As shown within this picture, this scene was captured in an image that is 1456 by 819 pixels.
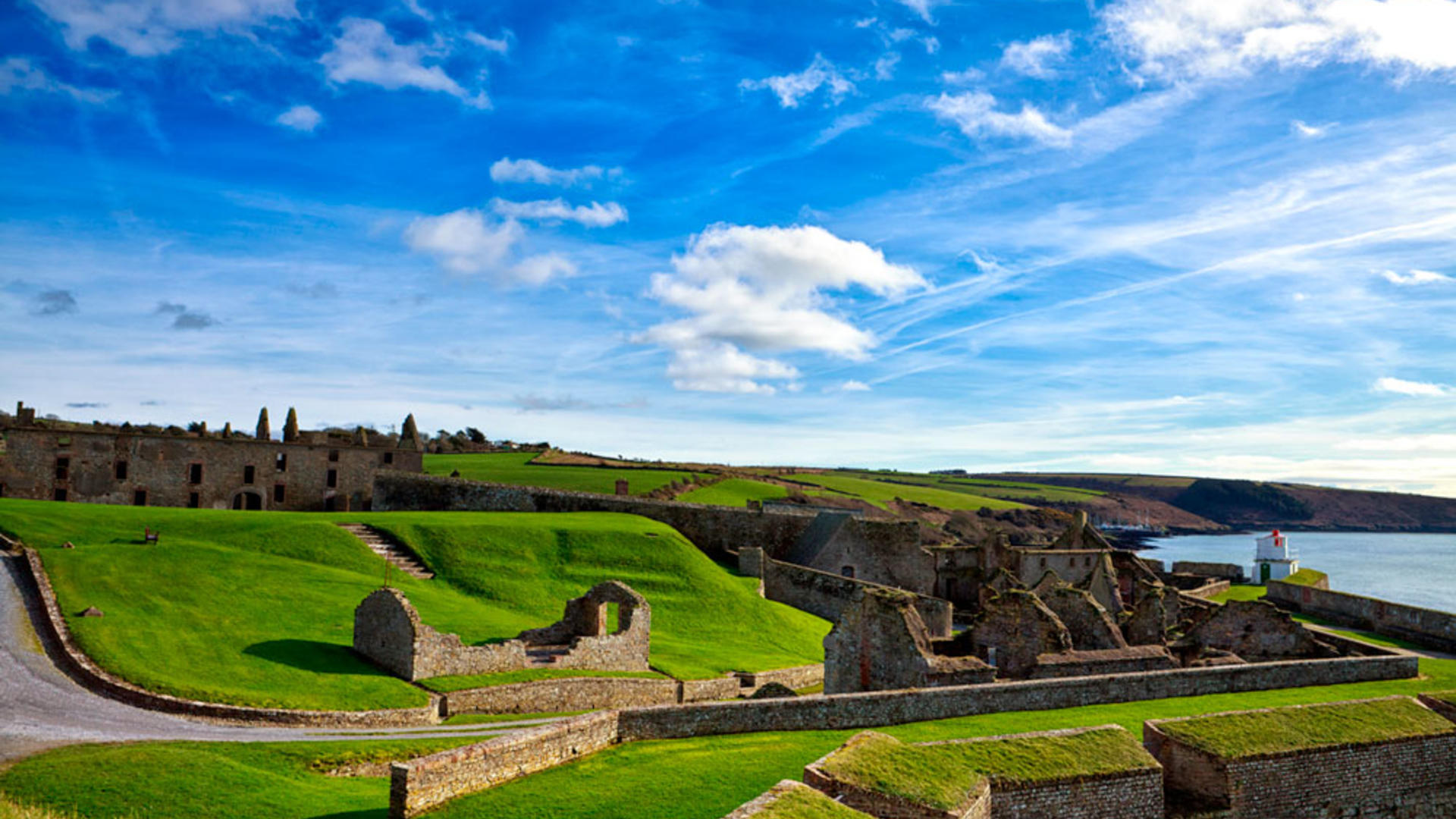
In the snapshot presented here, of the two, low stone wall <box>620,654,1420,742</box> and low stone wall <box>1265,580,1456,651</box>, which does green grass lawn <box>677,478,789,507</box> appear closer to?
low stone wall <box>1265,580,1456,651</box>

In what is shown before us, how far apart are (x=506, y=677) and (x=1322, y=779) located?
18.4 metres

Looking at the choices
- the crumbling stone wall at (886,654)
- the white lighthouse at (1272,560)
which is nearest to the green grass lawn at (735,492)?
the white lighthouse at (1272,560)

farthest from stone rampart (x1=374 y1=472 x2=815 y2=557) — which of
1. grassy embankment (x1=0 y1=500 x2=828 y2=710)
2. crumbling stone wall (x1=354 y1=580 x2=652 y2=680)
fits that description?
crumbling stone wall (x1=354 y1=580 x2=652 y2=680)

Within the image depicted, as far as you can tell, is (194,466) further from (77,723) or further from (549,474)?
(77,723)

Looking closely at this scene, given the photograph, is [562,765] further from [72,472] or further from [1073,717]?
[72,472]

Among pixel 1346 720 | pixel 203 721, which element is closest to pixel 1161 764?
pixel 1346 720

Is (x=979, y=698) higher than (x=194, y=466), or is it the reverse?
(x=194, y=466)

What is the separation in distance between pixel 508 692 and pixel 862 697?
10016 millimetres

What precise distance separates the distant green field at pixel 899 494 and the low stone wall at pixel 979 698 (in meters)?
80.8

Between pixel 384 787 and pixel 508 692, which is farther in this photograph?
pixel 508 692

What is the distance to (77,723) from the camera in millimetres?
18125

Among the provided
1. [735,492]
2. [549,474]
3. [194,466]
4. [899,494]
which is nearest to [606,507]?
[194,466]

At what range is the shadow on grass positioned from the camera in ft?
74.3

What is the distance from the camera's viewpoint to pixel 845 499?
342 ft
